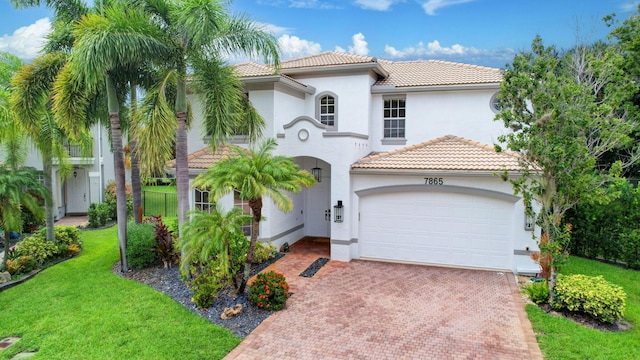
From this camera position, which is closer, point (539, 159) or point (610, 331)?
point (610, 331)

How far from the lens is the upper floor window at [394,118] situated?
17.1 metres

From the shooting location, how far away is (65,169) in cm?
1736

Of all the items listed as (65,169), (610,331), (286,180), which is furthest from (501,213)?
(65,169)

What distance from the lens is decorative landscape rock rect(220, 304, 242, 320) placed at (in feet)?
30.9

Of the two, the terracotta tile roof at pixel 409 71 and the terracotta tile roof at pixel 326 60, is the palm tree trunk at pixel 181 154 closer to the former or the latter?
the terracotta tile roof at pixel 409 71

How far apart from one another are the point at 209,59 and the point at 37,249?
29.9 ft

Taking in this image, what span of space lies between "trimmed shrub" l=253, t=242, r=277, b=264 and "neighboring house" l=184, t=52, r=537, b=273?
440mm

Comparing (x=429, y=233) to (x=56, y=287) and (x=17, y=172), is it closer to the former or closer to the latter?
(x=56, y=287)

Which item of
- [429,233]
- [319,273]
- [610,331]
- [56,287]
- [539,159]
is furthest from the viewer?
[429,233]

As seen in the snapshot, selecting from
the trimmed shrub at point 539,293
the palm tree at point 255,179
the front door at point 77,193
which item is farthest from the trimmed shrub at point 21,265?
the trimmed shrub at point 539,293

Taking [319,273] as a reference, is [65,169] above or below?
above

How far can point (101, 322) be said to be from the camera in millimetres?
9086

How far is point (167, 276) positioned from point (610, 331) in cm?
1163

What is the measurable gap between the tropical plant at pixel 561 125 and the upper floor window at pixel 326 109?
748 cm
